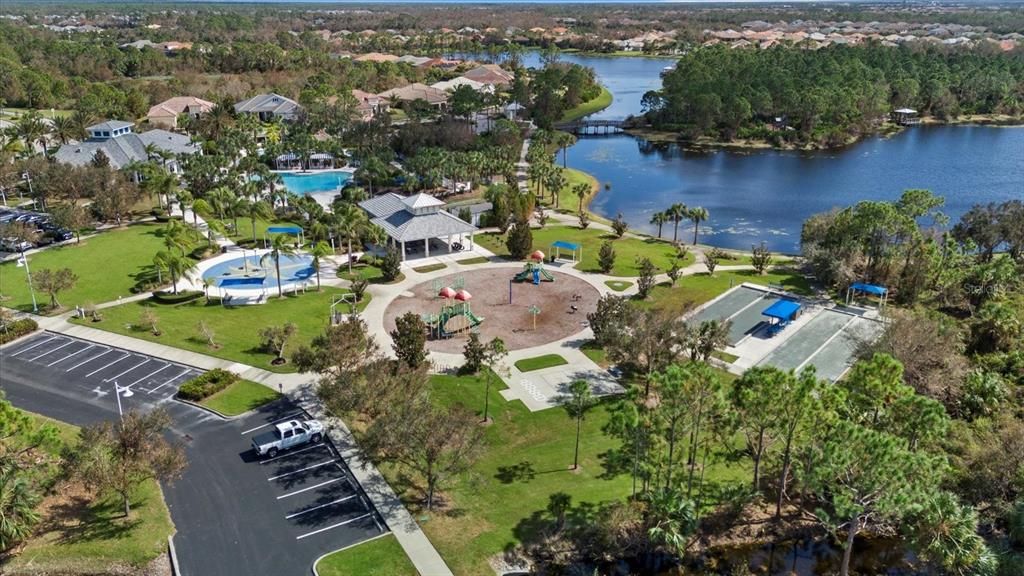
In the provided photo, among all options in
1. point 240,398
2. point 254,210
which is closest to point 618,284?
point 240,398

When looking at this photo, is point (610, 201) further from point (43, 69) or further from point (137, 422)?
point (43, 69)

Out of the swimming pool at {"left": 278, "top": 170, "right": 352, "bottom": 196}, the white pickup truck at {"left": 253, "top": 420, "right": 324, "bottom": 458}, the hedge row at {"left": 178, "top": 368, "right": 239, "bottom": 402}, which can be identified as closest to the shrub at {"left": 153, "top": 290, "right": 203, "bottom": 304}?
the hedge row at {"left": 178, "top": 368, "right": 239, "bottom": 402}

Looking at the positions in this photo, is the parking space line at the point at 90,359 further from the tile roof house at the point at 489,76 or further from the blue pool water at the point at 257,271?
the tile roof house at the point at 489,76

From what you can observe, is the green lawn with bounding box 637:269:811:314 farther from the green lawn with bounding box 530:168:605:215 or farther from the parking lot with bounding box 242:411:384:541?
the parking lot with bounding box 242:411:384:541

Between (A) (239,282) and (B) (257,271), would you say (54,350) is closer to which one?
(A) (239,282)

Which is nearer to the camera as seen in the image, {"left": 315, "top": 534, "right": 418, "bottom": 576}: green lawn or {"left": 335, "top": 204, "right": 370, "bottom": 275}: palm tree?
{"left": 315, "top": 534, "right": 418, "bottom": 576}: green lawn

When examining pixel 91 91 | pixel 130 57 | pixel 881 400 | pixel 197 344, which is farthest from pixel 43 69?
pixel 881 400
